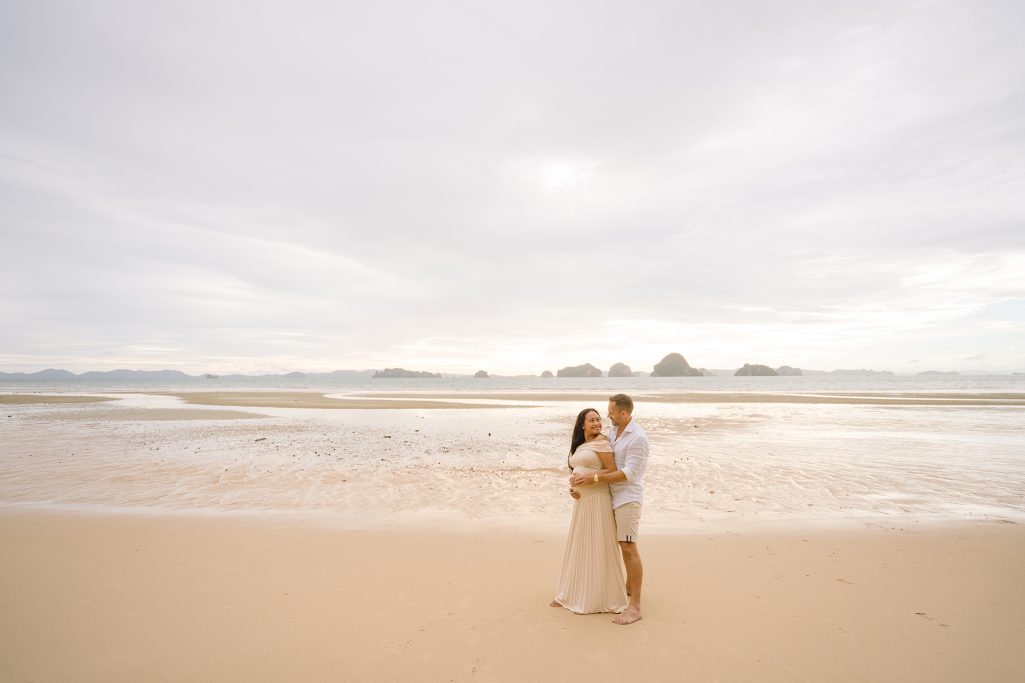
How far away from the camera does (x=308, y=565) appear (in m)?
7.62

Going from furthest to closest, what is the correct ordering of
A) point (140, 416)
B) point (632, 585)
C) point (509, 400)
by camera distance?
point (509, 400), point (140, 416), point (632, 585)

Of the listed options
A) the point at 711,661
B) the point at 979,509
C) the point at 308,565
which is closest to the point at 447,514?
the point at 308,565

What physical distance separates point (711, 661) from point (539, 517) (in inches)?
213

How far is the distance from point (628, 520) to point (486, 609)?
80.2 inches

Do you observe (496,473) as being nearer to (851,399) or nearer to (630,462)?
(630,462)

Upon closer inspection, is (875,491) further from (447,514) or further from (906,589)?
(447,514)

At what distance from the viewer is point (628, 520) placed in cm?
602

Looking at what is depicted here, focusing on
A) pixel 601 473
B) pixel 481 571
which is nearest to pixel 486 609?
pixel 481 571

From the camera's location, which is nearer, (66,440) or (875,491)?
(875,491)

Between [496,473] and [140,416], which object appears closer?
[496,473]

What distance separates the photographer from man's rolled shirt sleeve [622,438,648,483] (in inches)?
230

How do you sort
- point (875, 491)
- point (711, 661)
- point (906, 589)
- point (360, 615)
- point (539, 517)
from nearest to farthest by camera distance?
point (711, 661) < point (360, 615) < point (906, 589) < point (539, 517) < point (875, 491)

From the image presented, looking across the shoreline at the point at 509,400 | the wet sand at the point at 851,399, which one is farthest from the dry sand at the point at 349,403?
the wet sand at the point at 851,399


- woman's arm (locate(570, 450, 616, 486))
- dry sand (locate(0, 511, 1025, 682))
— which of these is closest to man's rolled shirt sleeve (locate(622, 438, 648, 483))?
woman's arm (locate(570, 450, 616, 486))
